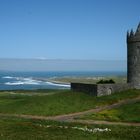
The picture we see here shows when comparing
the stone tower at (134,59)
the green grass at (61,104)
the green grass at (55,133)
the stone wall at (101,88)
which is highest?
the stone tower at (134,59)

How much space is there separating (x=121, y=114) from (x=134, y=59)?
20.5 meters

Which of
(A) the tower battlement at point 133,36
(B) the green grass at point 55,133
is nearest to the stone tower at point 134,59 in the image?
(A) the tower battlement at point 133,36

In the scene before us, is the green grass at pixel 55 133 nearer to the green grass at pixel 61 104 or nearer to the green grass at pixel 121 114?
the green grass at pixel 121 114

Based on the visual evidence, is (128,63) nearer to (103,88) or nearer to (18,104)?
(103,88)

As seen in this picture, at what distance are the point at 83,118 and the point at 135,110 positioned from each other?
6986mm

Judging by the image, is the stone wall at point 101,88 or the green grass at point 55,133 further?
the stone wall at point 101,88

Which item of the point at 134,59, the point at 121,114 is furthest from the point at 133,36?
the point at 121,114

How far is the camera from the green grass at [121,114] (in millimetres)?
43688

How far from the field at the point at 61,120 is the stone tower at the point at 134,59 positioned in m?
3.75

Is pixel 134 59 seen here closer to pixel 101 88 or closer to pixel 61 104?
pixel 101 88

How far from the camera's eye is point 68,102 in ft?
174

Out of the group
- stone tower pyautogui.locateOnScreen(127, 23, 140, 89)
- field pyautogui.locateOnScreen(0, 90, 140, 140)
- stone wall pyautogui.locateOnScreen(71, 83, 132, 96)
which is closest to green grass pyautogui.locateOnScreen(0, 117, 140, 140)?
field pyautogui.locateOnScreen(0, 90, 140, 140)

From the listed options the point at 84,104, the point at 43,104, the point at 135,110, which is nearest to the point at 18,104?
the point at 43,104

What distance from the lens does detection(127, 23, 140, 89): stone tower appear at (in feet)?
208
